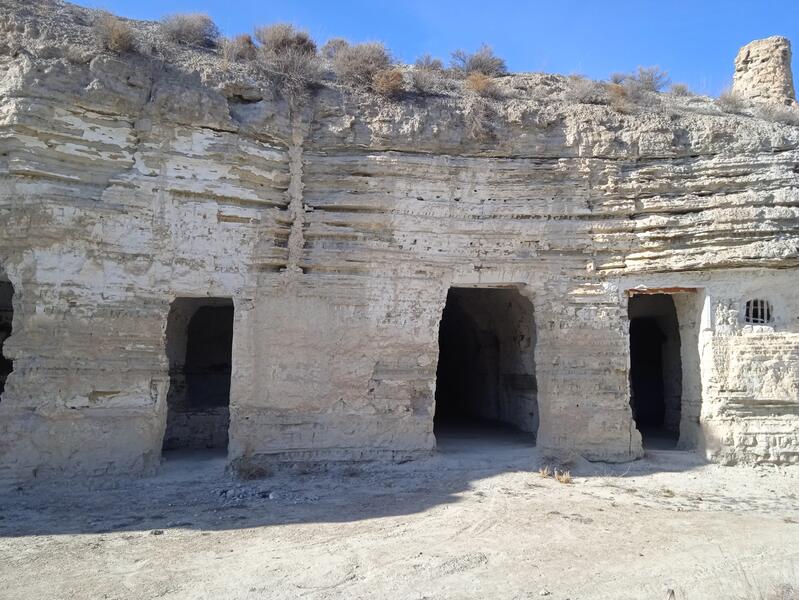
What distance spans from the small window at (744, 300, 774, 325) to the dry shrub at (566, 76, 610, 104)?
12.5 ft

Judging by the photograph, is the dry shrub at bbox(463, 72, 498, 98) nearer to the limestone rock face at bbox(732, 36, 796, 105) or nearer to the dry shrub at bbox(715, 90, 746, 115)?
the dry shrub at bbox(715, 90, 746, 115)

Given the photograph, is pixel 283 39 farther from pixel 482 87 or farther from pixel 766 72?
pixel 766 72

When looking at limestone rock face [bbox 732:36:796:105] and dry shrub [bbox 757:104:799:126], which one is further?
limestone rock face [bbox 732:36:796:105]

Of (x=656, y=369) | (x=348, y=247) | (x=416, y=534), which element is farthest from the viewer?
(x=656, y=369)

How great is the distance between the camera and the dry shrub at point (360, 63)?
31.4 feet

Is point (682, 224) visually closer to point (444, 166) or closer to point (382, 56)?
point (444, 166)

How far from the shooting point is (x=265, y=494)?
7016 millimetres

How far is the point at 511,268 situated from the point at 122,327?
5146 millimetres

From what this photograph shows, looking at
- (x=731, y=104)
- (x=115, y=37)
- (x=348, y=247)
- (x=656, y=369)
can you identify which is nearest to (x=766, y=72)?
(x=731, y=104)

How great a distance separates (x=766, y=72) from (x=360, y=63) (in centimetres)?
698

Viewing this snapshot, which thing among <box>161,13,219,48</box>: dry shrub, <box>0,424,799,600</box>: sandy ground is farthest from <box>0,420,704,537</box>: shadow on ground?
<box>161,13,219,48</box>: dry shrub

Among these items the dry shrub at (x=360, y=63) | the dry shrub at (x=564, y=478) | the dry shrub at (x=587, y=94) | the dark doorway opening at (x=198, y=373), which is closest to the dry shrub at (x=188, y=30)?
the dry shrub at (x=360, y=63)

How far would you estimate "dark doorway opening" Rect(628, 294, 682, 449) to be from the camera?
36.9 ft

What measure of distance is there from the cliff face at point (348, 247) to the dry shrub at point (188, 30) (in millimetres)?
879
